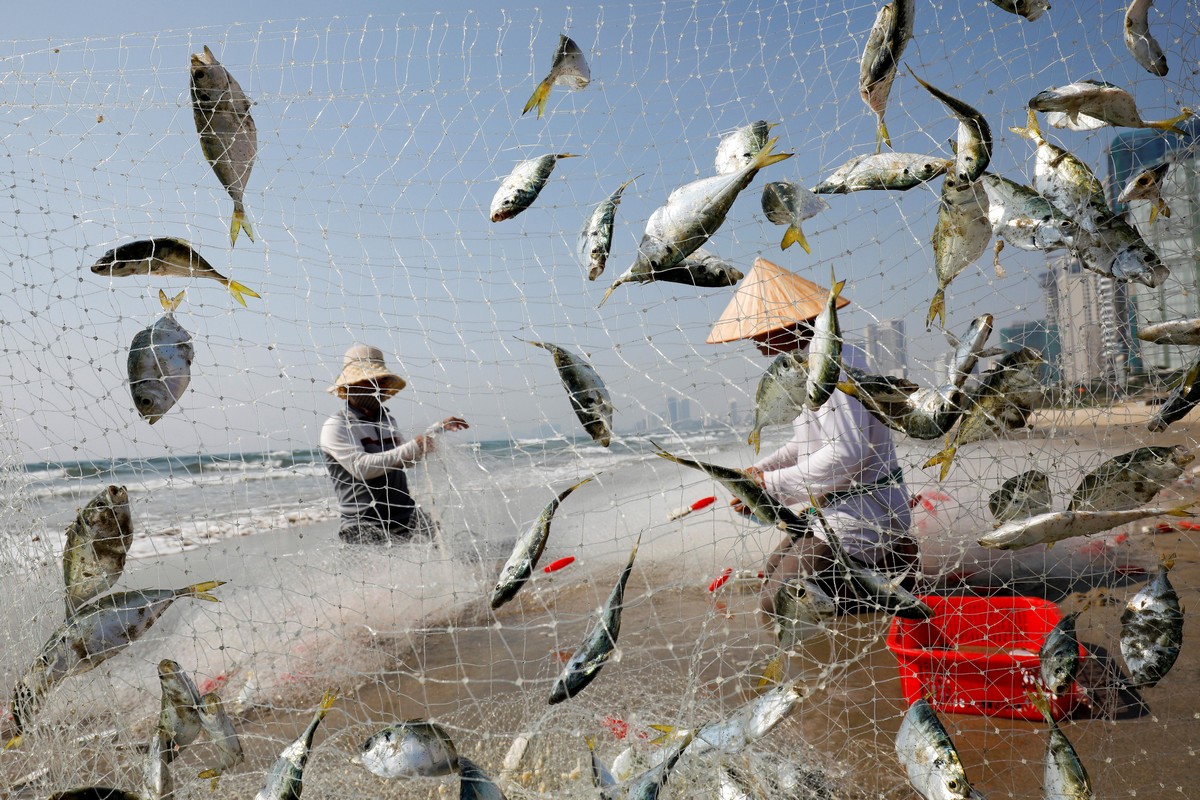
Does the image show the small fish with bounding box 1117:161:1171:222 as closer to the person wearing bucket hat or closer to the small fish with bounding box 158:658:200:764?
the small fish with bounding box 158:658:200:764

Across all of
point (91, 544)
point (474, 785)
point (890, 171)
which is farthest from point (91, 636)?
point (890, 171)

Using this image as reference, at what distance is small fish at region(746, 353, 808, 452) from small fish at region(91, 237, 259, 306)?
6.29ft

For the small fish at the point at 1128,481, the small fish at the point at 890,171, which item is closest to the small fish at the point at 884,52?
the small fish at the point at 890,171

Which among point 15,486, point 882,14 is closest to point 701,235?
point 882,14

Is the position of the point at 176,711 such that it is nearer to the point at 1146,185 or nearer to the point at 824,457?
the point at 824,457

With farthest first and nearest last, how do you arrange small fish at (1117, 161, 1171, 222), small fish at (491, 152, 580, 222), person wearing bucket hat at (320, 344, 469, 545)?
person wearing bucket hat at (320, 344, 469, 545), small fish at (491, 152, 580, 222), small fish at (1117, 161, 1171, 222)

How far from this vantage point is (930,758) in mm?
2037

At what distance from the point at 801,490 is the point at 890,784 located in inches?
57.9

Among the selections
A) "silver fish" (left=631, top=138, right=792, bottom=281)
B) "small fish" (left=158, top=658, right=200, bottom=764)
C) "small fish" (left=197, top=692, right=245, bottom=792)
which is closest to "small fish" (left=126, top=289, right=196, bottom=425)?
"small fish" (left=158, top=658, right=200, bottom=764)

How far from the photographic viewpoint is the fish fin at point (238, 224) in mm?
2633

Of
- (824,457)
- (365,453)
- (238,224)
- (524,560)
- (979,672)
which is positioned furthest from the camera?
(365,453)

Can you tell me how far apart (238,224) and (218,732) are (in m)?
1.70

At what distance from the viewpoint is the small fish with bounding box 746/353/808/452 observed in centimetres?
234

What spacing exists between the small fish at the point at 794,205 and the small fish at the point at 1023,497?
1.01 meters
